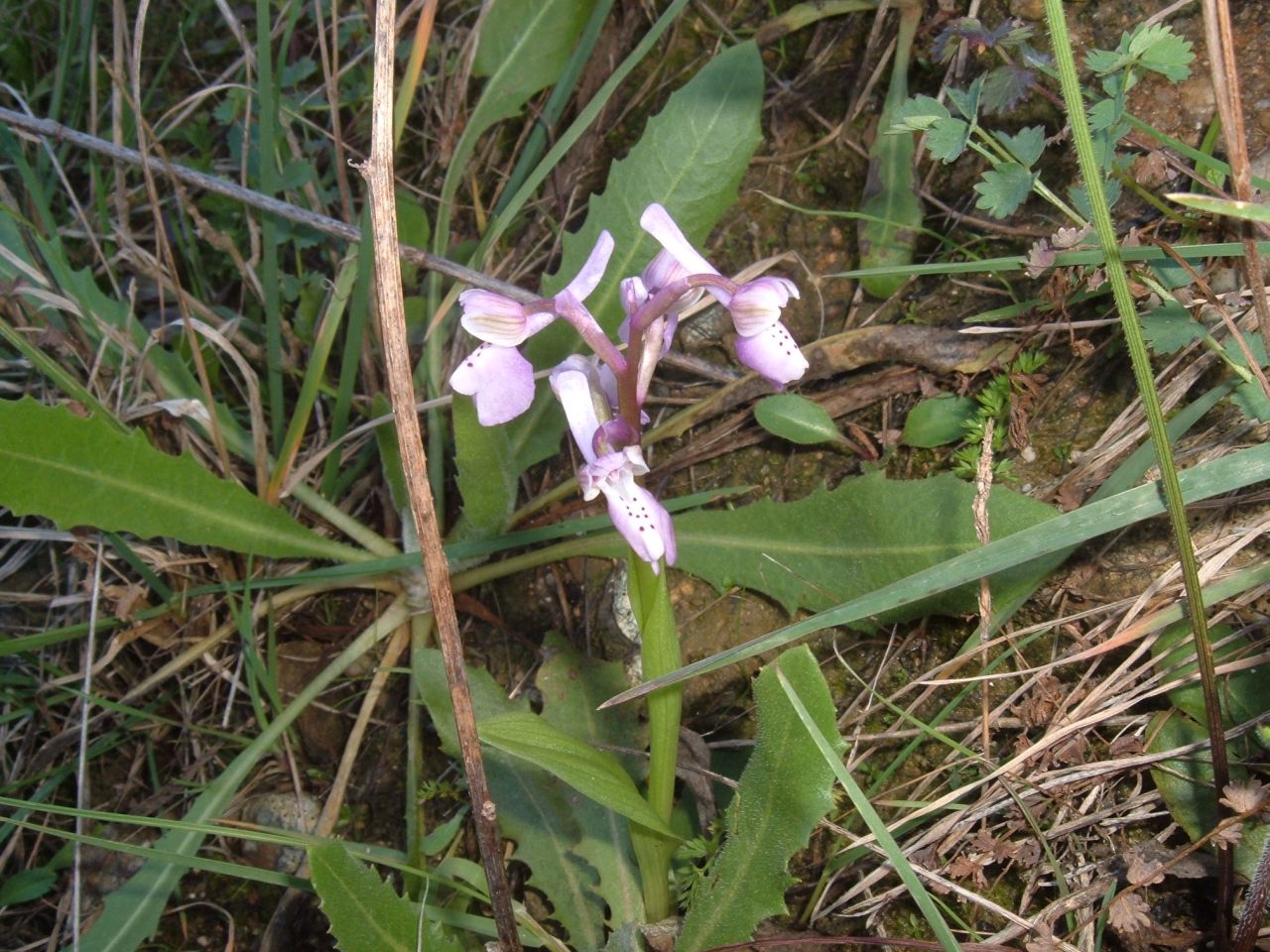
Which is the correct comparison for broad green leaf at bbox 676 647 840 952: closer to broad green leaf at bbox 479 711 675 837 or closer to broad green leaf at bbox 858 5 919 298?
broad green leaf at bbox 479 711 675 837

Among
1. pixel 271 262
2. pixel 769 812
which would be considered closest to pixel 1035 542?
pixel 769 812

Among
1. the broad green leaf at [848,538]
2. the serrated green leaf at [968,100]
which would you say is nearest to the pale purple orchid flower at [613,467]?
the broad green leaf at [848,538]

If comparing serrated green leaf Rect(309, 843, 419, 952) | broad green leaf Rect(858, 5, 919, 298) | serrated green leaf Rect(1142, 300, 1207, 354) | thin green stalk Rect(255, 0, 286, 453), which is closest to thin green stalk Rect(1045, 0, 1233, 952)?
serrated green leaf Rect(1142, 300, 1207, 354)

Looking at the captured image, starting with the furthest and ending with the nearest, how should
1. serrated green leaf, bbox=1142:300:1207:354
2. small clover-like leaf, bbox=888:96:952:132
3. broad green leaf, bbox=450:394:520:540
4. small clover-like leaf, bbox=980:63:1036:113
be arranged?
broad green leaf, bbox=450:394:520:540 → small clover-like leaf, bbox=980:63:1036:113 → small clover-like leaf, bbox=888:96:952:132 → serrated green leaf, bbox=1142:300:1207:354

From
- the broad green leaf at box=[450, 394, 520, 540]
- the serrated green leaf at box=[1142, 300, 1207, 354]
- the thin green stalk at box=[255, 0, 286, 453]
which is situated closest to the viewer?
the serrated green leaf at box=[1142, 300, 1207, 354]

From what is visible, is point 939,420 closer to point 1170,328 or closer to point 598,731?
point 1170,328

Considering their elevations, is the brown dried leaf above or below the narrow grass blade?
below

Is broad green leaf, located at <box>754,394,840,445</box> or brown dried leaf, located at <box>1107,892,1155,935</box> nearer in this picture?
brown dried leaf, located at <box>1107,892,1155,935</box>
